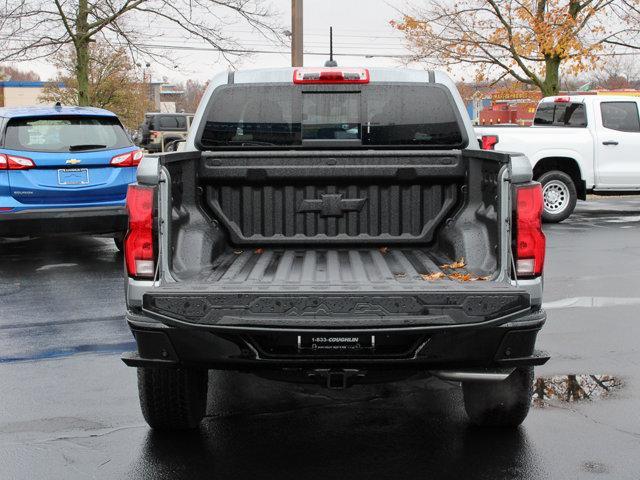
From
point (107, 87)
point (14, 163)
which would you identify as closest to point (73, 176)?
point (14, 163)

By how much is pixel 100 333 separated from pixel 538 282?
4.09 meters

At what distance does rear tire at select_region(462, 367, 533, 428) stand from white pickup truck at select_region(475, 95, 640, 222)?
1047cm

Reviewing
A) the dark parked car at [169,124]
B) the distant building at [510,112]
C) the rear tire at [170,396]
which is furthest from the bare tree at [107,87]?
the rear tire at [170,396]

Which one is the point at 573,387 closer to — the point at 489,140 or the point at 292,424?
the point at 292,424

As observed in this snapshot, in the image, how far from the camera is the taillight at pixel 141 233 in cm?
438

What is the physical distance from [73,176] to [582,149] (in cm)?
870

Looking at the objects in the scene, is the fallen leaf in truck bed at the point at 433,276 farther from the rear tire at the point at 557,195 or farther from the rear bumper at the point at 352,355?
the rear tire at the point at 557,195

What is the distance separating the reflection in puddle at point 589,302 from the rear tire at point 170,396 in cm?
434

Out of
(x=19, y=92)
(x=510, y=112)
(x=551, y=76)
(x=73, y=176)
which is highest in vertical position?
(x=19, y=92)

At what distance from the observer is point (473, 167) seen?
5266 mm

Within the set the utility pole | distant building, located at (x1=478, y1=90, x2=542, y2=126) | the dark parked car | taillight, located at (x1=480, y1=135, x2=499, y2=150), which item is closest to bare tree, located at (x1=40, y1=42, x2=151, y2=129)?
the dark parked car

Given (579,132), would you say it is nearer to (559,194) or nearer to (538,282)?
(559,194)

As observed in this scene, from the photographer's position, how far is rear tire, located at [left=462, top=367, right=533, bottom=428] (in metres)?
4.87

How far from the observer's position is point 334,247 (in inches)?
219
